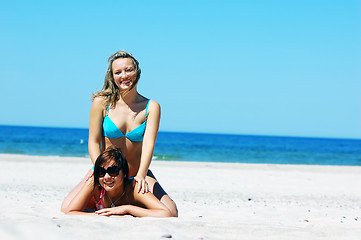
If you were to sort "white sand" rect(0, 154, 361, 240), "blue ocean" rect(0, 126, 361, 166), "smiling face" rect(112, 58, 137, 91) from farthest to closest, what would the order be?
"blue ocean" rect(0, 126, 361, 166) → "smiling face" rect(112, 58, 137, 91) → "white sand" rect(0, 154, 361, 240)

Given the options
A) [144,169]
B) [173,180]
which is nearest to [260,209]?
[144,169]

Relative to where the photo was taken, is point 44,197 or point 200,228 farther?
point 44,197

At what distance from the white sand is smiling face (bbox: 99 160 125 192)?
484 millimetres

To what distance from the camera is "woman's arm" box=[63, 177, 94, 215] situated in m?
4.61

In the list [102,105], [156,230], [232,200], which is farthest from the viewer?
[232,200]

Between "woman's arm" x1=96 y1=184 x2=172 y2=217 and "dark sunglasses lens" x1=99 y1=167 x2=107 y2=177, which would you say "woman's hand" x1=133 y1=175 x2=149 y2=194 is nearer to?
"woman's arm" x1=96 y1=184 x2=172 y2=217

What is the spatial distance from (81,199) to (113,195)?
34 cm

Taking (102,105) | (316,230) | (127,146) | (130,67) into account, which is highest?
(130,67)

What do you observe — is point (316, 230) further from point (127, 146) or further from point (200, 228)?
point (127, 146)

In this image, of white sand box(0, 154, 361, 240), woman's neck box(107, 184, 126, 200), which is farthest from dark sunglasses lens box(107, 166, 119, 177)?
white sand box(0, 154, 361, 240)

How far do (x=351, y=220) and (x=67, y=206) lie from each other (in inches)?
145

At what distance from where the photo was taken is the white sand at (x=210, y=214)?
3.36 metres

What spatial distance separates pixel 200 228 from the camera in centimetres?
373

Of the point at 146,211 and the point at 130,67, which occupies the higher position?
the point at 130,67
